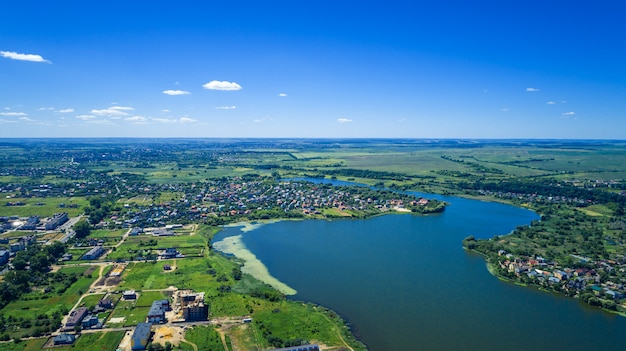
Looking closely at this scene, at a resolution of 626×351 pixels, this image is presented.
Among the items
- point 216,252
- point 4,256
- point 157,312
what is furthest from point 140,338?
point 4,256

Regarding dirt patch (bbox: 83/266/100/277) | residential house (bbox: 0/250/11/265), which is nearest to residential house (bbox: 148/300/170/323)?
dirt patch (bbox: 83/266/100/277)

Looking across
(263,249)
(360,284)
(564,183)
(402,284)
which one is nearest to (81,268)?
(263,249)

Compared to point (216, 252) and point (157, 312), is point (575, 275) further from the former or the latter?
point (157, 312)

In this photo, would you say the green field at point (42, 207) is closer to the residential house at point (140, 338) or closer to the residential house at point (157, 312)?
the residential house at point (157, 312)

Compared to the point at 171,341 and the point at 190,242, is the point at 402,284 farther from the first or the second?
the point at 190,242

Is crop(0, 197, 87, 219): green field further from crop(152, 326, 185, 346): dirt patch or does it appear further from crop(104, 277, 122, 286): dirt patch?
crop(152, 326, 185, 346): dirt patch

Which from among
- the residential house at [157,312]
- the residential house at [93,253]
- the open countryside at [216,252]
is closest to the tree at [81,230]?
the open countryside at [216,252]
